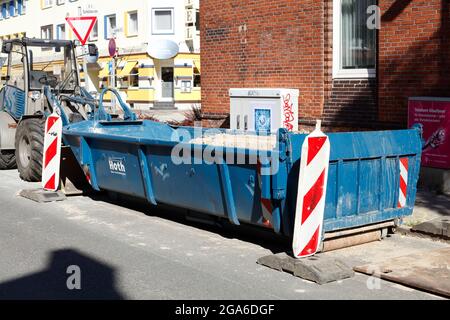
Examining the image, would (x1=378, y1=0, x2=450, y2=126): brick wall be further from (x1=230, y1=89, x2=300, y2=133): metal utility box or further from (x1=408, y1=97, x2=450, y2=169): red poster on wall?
(x1=230, y1=89, x2=300, y2=133): metal utility box

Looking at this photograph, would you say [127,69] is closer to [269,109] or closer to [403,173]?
[269,109]

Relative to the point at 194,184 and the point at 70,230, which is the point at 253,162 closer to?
the point at 194,184

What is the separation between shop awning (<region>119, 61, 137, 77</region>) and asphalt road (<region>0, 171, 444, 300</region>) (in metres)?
29.5

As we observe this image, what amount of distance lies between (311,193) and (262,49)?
7.50 meters

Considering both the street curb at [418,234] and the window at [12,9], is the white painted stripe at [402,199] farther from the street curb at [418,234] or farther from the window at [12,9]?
the window at [12,9]

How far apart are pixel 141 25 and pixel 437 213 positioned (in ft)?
101

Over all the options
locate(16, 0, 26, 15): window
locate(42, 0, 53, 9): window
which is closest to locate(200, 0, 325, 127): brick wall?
locate(42, 0, 53, 9): window

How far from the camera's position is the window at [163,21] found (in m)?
37.7

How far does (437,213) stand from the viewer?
30.0 feet

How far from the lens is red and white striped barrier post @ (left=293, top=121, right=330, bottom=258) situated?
653 centimetres

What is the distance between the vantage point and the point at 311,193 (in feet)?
21.7

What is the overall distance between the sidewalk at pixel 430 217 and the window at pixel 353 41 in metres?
2.73
